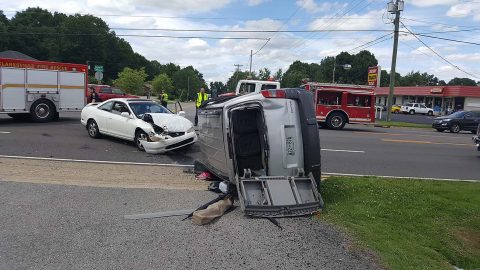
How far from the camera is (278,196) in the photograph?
6.13 metres

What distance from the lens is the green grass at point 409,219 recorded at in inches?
197

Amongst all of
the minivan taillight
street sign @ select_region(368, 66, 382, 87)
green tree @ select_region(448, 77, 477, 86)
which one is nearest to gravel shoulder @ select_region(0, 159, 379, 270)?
the minivan taillight

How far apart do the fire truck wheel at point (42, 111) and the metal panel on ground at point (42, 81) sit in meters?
0.49

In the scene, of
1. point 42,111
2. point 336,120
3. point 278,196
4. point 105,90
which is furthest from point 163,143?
point 105,90

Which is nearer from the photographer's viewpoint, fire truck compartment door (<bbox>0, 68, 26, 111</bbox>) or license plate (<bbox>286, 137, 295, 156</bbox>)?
license plate (<bbox>286, 137, 295, 156</bbox>)

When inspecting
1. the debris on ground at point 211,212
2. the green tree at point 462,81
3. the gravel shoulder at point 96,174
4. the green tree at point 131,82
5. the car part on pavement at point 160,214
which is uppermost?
the green tree at point 462,81

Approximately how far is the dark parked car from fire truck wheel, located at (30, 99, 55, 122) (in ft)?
76.5

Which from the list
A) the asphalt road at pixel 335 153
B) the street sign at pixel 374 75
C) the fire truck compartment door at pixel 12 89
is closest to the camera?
the asphalt road at pixel 335 153

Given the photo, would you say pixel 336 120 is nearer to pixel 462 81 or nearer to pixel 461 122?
pixel 461 122

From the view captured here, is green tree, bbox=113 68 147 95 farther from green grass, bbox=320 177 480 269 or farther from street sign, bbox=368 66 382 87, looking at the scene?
green grass, bbox=320 177 480 269

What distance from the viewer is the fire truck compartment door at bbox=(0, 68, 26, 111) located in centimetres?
1599

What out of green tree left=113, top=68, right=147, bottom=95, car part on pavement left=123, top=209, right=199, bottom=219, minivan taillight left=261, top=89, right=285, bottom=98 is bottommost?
car part on pavement left=123, top=209, right=199, bottom=219

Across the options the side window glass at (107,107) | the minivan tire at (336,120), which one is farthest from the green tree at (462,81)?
the side window glass at (107,107)

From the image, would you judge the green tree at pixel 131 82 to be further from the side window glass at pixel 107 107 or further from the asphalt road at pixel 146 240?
the asphalt road at pixel 146 240
